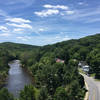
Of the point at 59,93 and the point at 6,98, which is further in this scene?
the point at 59,93

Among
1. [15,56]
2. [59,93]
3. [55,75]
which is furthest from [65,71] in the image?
[15,56]

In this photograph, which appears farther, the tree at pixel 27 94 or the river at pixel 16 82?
the river at pixel 16 82

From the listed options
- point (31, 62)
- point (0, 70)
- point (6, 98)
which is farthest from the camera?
point (31, 62)

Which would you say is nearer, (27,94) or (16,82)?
(27,94)

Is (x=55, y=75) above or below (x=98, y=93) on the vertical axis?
above

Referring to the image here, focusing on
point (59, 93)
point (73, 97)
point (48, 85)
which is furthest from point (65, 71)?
point (59, 93)

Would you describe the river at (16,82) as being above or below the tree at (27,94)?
below

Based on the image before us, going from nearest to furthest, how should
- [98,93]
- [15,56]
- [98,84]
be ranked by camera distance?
[98,93]
[98,84]
[15,56]

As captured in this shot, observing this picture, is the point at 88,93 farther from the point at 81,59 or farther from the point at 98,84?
the point at 81,59

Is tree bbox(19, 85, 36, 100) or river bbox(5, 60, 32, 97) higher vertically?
tree bbox(19, 85, 36, 100)

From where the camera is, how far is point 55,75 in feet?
119

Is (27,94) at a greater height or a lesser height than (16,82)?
greater

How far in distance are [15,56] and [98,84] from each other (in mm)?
93775

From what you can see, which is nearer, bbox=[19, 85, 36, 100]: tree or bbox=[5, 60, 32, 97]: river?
bbox=[19, 85, 36, 100]: tree
